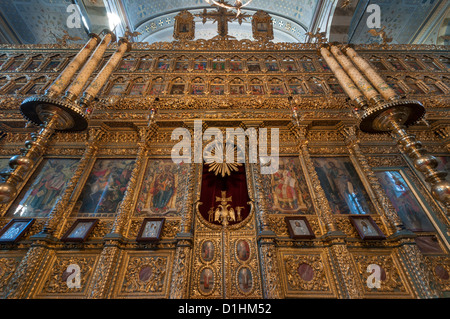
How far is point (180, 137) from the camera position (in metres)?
6.87

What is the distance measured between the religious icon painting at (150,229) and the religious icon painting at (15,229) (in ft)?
8.31

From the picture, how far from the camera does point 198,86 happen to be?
8.06 meters

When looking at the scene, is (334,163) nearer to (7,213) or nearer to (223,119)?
(223,119)

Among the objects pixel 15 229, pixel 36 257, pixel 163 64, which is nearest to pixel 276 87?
pixel 163 64

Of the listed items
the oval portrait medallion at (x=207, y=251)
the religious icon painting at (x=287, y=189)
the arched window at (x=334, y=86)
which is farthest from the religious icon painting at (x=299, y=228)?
the arched window at (x=334, y=86)

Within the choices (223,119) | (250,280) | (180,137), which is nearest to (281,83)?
(223,119)

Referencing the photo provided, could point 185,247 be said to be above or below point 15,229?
below

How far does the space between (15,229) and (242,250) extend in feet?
16.6

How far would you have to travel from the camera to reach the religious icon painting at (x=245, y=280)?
13.9 ft

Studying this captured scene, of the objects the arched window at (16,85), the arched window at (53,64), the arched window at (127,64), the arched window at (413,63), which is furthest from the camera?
the arched window at (413,63)

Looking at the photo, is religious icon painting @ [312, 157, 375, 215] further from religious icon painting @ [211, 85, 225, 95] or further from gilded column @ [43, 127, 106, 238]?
gilded column @ [43, 127, 106, 238]

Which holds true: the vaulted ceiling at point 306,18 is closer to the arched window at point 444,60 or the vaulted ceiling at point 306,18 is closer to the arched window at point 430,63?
the arched window at point 444,60

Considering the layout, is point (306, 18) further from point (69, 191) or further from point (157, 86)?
point (69, 191)

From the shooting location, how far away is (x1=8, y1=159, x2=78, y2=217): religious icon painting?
5.32 m
